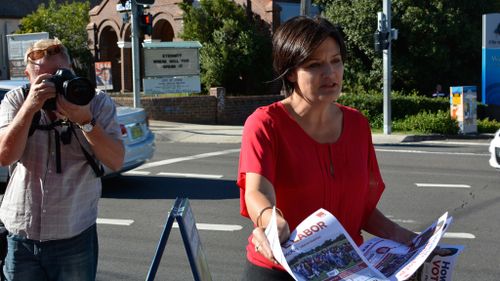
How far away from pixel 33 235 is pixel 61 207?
17cm

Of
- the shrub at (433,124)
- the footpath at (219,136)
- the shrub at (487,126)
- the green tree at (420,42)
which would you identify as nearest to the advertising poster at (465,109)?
the shrub at (433,124)

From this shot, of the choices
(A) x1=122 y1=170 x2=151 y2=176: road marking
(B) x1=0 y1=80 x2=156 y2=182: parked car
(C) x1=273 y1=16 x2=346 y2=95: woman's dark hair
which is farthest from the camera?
(A) x1=122 y1=170 x2=151 y2=176: road marking

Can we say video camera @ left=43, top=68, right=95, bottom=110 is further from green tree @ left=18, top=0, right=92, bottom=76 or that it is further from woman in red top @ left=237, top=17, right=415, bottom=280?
green tree @ left=18, top=0, right=92, bottom=76

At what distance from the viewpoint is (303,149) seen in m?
2.50

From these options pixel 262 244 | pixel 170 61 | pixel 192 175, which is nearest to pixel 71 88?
pixel 262 244

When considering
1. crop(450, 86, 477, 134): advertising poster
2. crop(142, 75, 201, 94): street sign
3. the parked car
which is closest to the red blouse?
the parked car

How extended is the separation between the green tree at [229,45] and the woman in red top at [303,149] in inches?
969

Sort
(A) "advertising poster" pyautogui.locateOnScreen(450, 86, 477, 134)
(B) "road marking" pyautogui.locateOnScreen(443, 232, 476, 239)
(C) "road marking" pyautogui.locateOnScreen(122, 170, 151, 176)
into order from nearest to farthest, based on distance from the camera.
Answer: (B) "road marking" pyautogui.locateOnScreen(443, 232, 476, 239) < (C) "road marking" pyautogui.locateOnScreen(122, 170, 151, 176) < (A) "advertising poster" pyautogui.locateOnScreen(450, 86, 477, 134)

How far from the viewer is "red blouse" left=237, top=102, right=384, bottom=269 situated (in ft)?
8.08

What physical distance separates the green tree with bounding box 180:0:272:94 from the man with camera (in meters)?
24.2

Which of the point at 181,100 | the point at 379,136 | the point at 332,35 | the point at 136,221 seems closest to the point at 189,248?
the point at 332,35

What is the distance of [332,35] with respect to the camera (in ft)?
8.07

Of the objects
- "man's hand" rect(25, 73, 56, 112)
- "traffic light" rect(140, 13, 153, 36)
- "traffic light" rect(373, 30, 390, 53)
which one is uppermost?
"traffic light" rect(140, 13, 153, 36)

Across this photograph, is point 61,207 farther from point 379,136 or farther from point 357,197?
point 379,136
